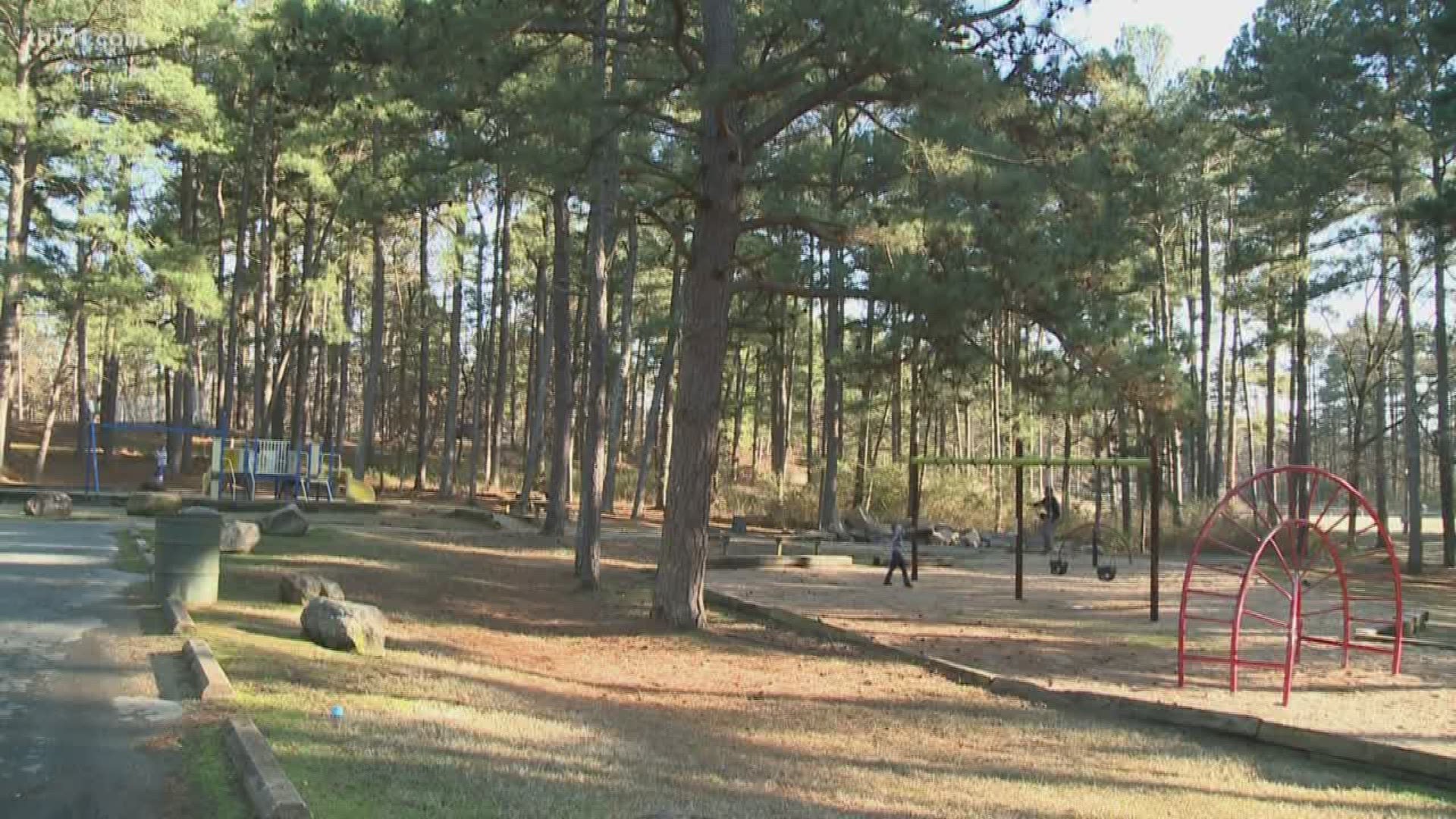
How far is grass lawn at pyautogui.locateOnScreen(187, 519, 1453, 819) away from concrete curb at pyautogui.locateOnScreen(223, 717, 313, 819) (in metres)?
0.14

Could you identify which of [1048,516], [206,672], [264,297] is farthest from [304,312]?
[206,672]

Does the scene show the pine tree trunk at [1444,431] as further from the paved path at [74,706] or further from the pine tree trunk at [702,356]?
the paved path at [74,706]

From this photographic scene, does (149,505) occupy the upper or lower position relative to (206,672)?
upper

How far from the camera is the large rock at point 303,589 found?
10.1m

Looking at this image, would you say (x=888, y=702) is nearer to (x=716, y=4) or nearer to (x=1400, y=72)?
(x=716, y=4)

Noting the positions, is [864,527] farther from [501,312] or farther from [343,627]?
[343,627]

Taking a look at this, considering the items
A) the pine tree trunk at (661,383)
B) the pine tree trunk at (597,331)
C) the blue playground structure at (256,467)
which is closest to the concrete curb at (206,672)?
the pine tree trunk at (597,331)

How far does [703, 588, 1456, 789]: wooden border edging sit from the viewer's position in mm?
6559

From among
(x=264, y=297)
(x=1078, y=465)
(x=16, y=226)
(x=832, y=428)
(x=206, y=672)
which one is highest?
(x=16, y=226)

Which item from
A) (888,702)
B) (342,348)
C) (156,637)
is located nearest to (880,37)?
(888,702)

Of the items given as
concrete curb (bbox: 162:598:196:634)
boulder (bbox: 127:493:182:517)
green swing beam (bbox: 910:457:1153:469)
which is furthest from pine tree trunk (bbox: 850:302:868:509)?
boulder (bbox: 127:493:182:517)

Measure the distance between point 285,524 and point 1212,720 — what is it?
1408 cm

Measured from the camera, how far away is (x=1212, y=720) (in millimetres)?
7547

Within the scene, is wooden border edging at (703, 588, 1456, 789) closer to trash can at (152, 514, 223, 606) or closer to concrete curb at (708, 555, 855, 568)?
trash can at (152, 514, 223, 606)
